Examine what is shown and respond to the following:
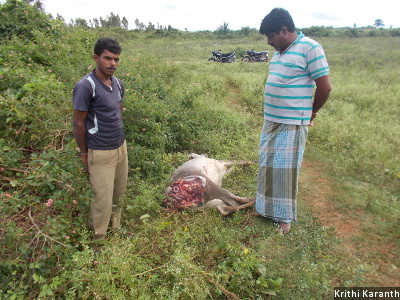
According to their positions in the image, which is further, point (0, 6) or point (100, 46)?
point (0, 6)

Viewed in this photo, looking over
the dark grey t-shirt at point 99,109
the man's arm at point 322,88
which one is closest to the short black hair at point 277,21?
the man's arm at point 322,88

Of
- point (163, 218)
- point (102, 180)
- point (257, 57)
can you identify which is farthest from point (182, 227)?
point (257, 57)

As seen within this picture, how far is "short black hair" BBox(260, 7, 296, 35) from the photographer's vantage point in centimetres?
238

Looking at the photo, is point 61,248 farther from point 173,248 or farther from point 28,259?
point 173,248

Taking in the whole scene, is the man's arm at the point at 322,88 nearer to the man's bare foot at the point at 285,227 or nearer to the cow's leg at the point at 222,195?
the man's bare foot at the point at 285,227

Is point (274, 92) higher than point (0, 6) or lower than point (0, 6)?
lower

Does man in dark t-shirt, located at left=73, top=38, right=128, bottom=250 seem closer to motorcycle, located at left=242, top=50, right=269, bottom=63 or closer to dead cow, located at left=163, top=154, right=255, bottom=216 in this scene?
dead cow, located at left=163, top=154, right=255, bottom=216

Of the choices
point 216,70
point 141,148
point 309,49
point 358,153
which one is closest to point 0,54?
point 141,148

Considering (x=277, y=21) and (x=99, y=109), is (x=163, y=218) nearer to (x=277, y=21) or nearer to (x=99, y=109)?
(x=99, y=109)

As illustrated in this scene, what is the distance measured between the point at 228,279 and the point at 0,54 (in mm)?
4739

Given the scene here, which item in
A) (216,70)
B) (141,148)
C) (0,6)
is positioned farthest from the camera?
(216,70)

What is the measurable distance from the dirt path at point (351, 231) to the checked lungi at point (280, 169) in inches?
24.5

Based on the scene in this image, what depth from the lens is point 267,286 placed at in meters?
2.12

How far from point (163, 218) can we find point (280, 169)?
126cm
